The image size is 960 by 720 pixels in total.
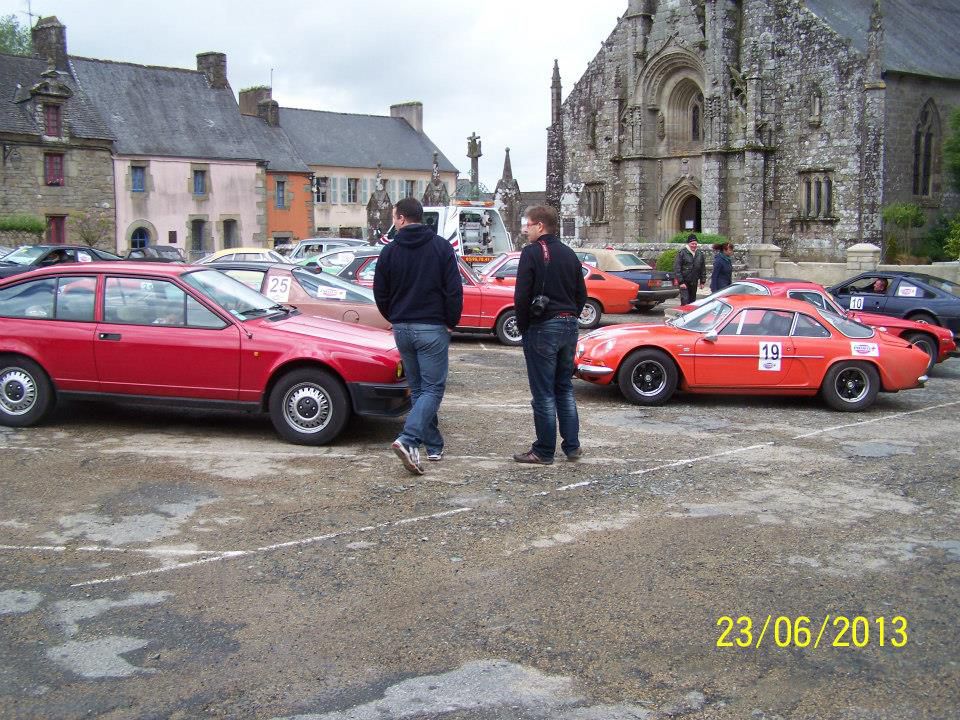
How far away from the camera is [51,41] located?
1791 inches

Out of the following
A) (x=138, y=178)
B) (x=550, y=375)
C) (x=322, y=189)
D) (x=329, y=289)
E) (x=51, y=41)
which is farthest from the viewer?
(x=322, y=189)

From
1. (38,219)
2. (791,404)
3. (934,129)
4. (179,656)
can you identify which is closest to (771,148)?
(934,129)

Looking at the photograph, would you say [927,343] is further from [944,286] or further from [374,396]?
[374,396]

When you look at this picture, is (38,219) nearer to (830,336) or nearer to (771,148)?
(771,148)

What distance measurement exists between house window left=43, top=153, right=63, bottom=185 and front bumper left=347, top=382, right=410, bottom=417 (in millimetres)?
38647

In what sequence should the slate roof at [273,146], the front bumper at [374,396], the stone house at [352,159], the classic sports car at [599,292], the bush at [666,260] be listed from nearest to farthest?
the front bumper at [374,396]
the classic sports car at [599,292]
the bush at [666,260]
the slate roof at [273,146]
the stone house at [352,159]

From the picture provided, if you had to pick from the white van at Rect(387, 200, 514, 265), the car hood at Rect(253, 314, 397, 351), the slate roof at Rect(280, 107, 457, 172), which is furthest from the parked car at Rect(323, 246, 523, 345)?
the slate roof at Rect(280, 107, 457, 172)

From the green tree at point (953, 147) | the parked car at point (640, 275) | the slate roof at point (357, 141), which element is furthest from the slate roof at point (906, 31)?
the slate roof at point (357, 141)

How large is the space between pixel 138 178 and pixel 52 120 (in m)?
4.49

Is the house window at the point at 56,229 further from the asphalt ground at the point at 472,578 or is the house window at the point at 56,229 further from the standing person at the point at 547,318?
the standing person at the point at 547,318

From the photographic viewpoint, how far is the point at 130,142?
45969 millimetres

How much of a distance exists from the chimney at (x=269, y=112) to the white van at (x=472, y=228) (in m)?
33.5

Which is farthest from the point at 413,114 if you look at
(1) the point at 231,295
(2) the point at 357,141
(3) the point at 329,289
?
(1) the point at 231,295

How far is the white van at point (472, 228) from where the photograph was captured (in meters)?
23.2
